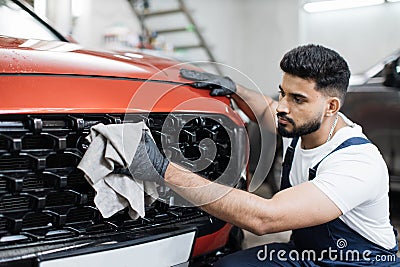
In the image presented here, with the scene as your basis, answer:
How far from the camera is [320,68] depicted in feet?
5.23

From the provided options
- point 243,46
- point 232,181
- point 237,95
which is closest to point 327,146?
point 232,181

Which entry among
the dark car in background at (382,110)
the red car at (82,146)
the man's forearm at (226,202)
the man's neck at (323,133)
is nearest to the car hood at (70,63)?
the red car at (82,146)

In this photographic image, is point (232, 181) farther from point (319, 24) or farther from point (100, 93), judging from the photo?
point (319, 24)

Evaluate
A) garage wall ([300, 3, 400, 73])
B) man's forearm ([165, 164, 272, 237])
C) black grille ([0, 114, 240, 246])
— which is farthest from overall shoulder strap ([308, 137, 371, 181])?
garage wall ([300, 3, 400, 73])

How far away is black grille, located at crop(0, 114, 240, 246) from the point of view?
1209 millimetres

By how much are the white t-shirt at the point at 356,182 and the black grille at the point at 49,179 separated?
0.56 metres

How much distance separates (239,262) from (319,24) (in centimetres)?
677

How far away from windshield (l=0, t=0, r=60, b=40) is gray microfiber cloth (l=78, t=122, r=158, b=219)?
959 millimetres

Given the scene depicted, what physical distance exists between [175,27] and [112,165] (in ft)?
20.9

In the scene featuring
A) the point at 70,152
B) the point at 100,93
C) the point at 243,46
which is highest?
the point at 100,93

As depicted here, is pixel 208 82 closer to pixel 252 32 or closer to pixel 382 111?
pixel 382 111

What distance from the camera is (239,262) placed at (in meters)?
1.71

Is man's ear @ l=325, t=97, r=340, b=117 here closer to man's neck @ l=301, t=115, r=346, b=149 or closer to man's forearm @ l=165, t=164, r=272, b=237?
man's neck @ l=301, t=115, r=346, b=149

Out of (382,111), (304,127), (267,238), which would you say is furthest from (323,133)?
(382,111)
